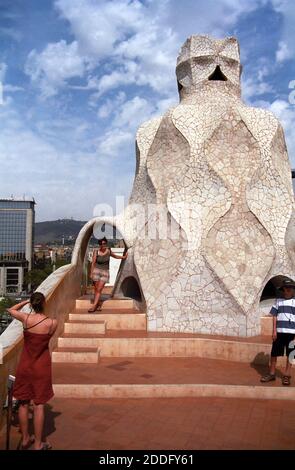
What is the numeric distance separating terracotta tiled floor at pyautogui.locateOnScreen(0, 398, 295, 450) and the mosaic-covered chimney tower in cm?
251

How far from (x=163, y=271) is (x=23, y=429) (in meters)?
4.40

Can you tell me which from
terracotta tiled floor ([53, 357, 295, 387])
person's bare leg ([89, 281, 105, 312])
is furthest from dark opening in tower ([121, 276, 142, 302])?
terracotta tiled floor ([53, 357, 295, 387])

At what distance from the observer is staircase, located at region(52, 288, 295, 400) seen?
4.75m

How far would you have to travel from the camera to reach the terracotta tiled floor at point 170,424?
3.54m

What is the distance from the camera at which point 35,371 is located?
130 inches

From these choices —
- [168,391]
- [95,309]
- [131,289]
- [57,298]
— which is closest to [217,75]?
[131,289]

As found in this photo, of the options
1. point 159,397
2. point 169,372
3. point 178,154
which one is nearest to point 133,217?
point 178,154

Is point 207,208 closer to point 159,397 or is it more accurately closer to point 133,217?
point 133,217

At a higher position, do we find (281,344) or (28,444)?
(281,344)

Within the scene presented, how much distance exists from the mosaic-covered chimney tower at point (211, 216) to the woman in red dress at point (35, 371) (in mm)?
3930

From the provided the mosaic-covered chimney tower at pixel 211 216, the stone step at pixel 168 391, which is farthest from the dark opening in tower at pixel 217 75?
the stone step at pixel 168 391

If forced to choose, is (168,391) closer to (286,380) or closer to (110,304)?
(286,380)

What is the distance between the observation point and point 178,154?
803 cm

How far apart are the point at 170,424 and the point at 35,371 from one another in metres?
1.56
